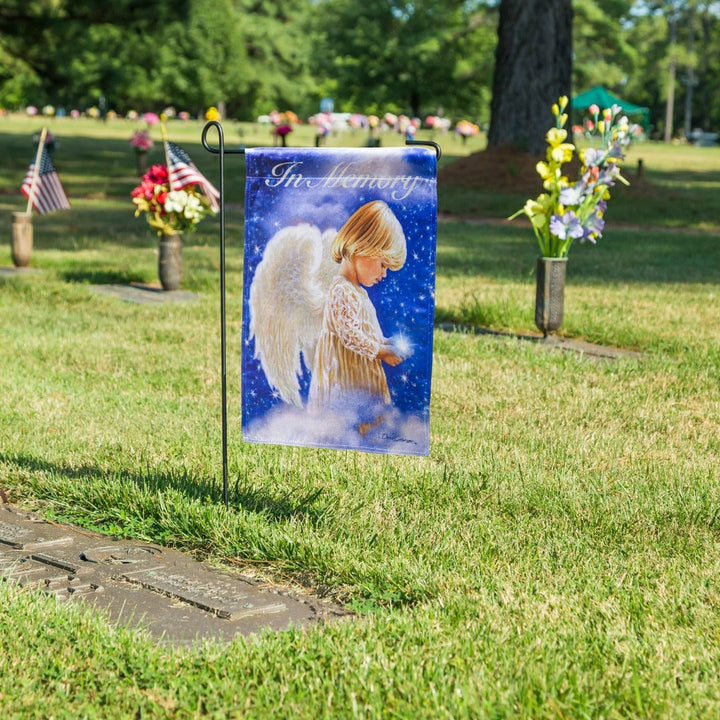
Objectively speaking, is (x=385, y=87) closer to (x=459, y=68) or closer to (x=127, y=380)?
(x=459, y=68)

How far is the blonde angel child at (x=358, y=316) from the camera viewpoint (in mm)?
3625

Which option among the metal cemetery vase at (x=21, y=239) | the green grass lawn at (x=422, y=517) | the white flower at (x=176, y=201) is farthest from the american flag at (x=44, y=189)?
the green grass lawn at (x=422, y=517)

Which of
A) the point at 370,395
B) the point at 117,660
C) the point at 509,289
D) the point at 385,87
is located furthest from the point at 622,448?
the point at 385,87

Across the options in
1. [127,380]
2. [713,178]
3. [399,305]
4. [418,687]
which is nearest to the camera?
[418,687]

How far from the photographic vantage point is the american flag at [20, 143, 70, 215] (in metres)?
10.9

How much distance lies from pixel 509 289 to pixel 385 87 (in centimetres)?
5742

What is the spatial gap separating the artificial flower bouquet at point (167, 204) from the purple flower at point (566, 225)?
3.53 meters

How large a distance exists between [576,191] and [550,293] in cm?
73

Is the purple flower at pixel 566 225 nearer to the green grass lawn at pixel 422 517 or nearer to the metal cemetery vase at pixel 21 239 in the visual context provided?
the green grass lawn at pixel 422 517

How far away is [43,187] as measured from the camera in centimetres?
1099

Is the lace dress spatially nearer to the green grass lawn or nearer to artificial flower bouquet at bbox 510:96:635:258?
the green grass lawn

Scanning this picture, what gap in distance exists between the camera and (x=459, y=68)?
6469 cm

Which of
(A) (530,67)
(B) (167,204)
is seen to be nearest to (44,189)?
(B) (167,204)

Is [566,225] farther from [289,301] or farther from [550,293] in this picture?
[289,301]
